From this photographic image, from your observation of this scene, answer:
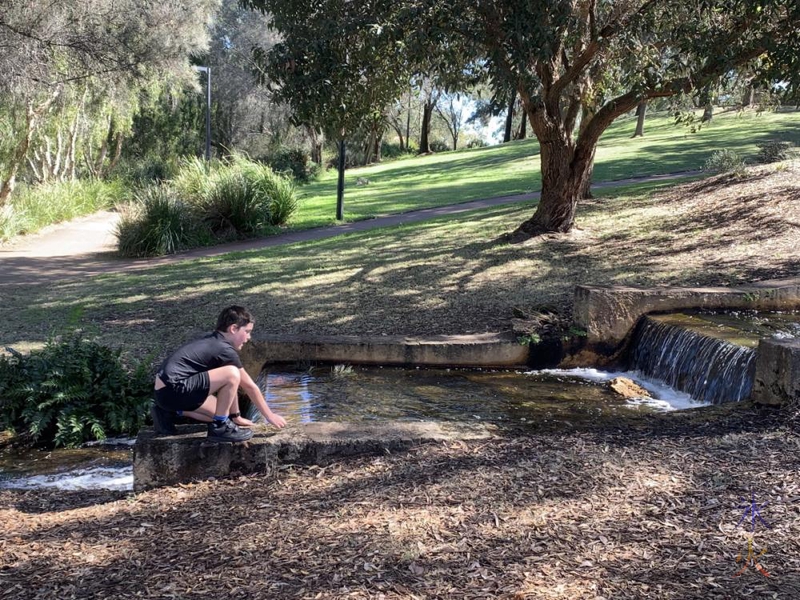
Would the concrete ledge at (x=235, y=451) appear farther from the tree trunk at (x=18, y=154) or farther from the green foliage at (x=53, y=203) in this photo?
the tree trunk at (x=18, y=154)

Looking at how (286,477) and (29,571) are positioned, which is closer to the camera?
(29,571)

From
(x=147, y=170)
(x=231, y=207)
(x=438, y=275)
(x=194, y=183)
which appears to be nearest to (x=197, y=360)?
(x=438, y=275)

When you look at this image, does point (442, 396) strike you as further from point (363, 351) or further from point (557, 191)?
point (557, 191)

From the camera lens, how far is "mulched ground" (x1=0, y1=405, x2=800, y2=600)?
3.51m

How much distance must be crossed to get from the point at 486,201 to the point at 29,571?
19463 mm

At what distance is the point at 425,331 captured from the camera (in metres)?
9.53

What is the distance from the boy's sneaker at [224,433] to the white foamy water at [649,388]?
3.91 meters

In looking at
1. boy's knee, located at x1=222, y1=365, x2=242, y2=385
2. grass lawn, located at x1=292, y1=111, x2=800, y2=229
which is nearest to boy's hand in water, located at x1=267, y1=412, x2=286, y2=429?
boy's knee, located at x1=222, y1=365, x2=242, y2=385

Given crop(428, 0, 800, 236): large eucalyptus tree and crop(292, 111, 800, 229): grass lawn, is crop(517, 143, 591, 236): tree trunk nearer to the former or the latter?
crop(428, 0, 800, 236): large eucalyptus tree

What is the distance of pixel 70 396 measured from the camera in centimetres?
715

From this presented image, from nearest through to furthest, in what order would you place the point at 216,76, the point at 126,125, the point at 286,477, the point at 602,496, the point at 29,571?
the point at 29,571
the point at 602,496
the point at 286,477
the point at 126,125
the point at 216,76

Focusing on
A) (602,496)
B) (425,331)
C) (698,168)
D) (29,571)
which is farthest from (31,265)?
(698,168)

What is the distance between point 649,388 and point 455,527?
180 inches

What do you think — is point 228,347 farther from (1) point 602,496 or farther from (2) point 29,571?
(1) point 602,496
